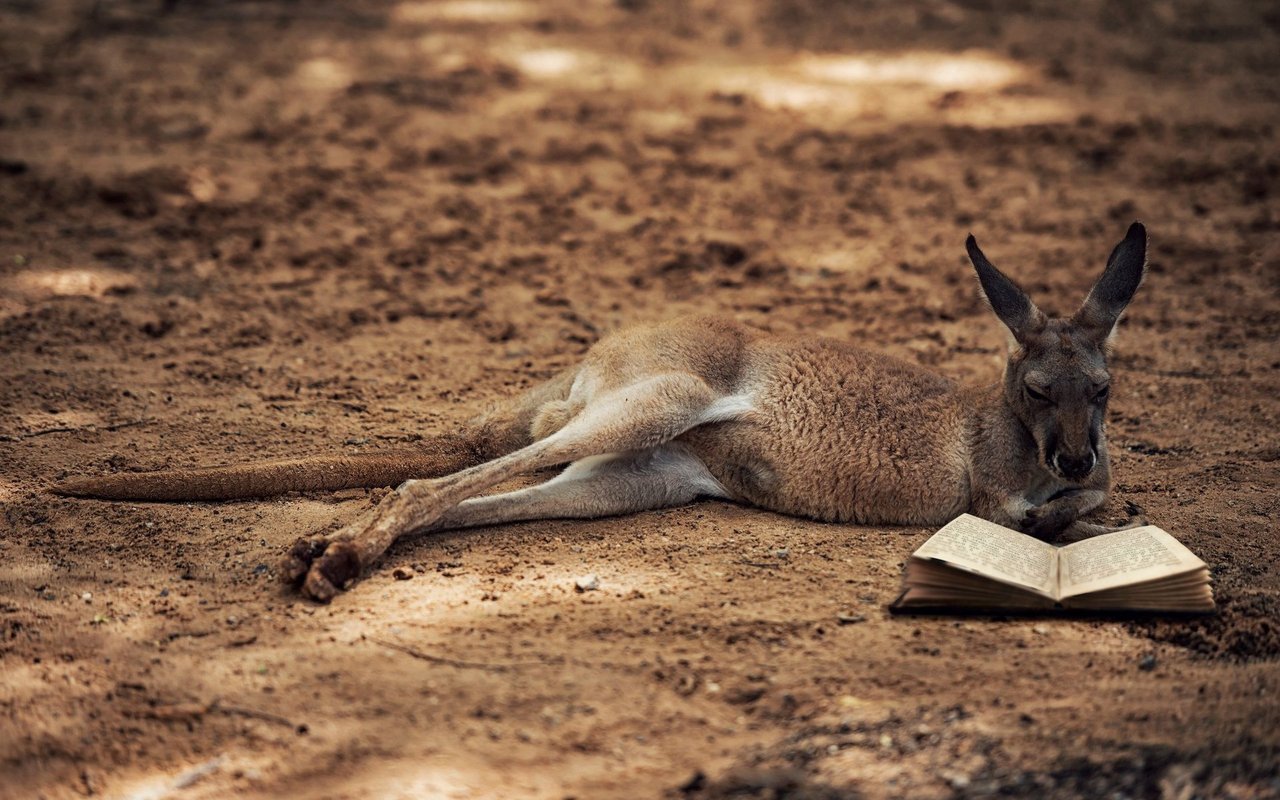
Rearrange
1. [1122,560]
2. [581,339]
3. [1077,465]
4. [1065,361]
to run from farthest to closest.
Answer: [581,339]
[1065,361]
[1077,465]
[1122,560]

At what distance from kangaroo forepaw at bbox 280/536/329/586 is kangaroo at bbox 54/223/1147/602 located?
0.67 ft

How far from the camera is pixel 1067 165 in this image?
22.4ft

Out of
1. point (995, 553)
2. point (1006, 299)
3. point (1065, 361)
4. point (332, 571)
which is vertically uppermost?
point (1006, 299)

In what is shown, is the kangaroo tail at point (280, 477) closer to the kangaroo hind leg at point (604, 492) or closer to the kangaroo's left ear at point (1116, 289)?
the kangaroo hind leg at point (604, 492)

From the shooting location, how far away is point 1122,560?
10.1ft

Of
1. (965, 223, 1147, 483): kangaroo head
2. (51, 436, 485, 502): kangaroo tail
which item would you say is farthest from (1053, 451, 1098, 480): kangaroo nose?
(51, 436, 485, 502): kangaroo tail

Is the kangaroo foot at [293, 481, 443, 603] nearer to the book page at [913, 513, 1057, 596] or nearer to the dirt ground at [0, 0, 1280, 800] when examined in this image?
the dirt ground at [0, 0, 1280, 800]

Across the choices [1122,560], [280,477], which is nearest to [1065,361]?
[1122,560]

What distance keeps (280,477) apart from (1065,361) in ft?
8.07

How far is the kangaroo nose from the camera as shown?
341 cm

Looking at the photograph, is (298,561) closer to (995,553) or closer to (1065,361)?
(995,553)

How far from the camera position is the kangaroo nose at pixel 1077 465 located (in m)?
3.41

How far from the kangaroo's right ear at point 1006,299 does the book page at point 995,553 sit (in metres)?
0.70

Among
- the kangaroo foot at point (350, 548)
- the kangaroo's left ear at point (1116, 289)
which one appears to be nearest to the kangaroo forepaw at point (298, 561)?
the kangaroo foot at point (350, 548)
